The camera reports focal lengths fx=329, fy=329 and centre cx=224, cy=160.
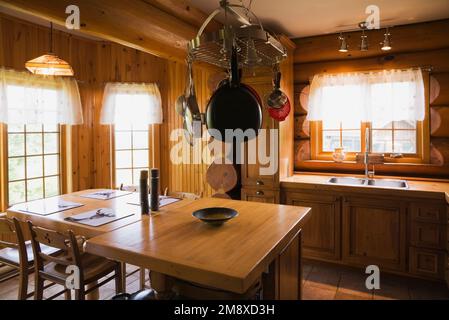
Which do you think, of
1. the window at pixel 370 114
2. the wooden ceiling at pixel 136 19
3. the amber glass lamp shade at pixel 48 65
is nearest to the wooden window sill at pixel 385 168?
the window at pixel 370 114

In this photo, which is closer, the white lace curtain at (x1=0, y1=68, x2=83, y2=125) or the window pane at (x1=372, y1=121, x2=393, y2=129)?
the white lace curtain at (x1=0, y1=68, x2=83, y2=125)

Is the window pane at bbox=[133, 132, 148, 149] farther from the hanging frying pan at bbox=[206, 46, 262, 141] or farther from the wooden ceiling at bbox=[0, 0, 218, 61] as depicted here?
the hanging frying pan at bbox=[206, 46, 262, 141]

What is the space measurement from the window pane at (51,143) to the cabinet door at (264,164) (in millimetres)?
2267

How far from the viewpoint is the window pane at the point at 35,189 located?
3.67 metres

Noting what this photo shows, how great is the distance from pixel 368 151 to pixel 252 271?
112 inches

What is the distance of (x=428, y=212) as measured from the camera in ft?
9.46

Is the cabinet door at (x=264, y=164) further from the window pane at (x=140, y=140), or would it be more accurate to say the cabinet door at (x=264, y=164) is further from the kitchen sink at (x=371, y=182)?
the window pane at (x=140, y=140)

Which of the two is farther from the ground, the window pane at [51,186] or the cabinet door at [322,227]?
the window pane at [51,186]

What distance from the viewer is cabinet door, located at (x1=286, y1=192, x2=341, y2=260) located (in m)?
3.26

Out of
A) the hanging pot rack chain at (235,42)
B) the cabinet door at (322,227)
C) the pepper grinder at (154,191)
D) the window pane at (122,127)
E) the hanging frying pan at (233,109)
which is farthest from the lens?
the window pane at (122,127)

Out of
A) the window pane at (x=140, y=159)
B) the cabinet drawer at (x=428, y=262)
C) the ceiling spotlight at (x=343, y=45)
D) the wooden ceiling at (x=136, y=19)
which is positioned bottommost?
the cabinet drawer at (x=428, y=262)

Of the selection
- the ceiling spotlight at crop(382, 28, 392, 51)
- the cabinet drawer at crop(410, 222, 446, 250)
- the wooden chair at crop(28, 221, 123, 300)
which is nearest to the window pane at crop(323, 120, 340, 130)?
the ceiling spotlight at crop(382, 28, 392, 51)

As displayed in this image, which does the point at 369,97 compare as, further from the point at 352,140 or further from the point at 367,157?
the point at 367,157

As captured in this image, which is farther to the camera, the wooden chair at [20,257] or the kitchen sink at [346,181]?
the kitchen sink at [346,181]
